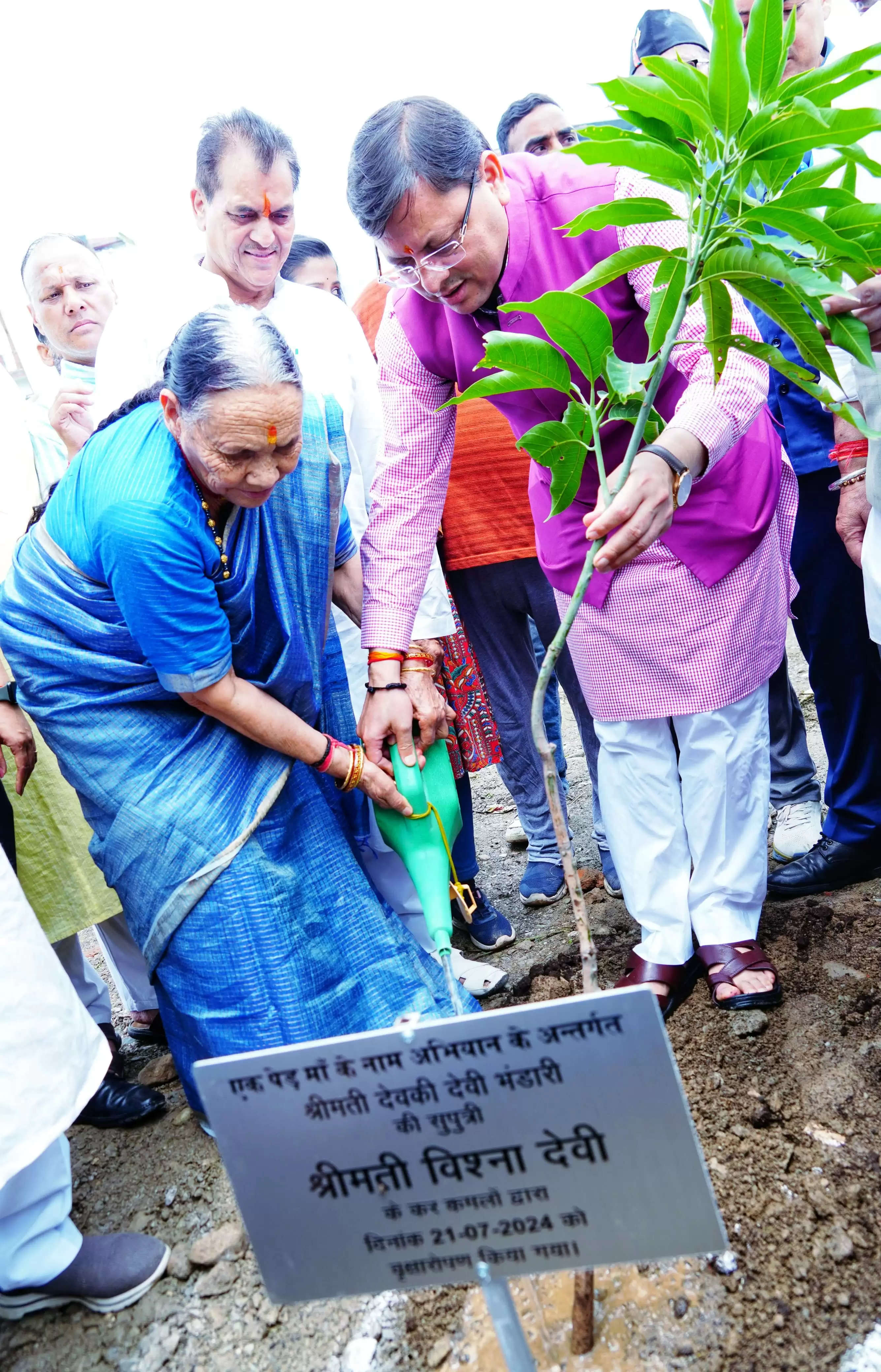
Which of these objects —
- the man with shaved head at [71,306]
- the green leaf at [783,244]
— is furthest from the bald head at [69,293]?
the green leaf at [783,244]

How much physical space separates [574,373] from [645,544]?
46 centimetres

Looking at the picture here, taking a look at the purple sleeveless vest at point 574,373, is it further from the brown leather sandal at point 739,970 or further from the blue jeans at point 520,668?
the brown leather sandal at point 739,970

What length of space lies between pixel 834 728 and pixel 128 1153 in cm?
176

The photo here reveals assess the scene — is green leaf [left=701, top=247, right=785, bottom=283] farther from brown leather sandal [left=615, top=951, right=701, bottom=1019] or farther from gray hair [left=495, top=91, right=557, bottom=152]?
gray hair [left=495, top=91, right=557, bottom=152]

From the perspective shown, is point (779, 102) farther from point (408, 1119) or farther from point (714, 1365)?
point (714, 1365)

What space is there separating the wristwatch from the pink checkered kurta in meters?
0.11

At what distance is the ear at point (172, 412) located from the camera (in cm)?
175

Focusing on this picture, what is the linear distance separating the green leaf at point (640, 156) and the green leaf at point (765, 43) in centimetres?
10

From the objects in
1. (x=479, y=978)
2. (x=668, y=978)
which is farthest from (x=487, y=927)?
(x=668, y=978)

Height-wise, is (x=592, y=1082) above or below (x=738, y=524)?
below

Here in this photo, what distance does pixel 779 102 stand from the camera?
1.06 m

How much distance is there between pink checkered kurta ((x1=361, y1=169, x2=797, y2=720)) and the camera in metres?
1.69

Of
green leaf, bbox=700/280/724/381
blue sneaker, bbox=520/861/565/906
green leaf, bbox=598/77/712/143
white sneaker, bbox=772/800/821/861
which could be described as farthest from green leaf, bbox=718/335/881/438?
blue sneaker, bbox=520/861/565/906

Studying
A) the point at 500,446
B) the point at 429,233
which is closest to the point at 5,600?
the point at 429,233
